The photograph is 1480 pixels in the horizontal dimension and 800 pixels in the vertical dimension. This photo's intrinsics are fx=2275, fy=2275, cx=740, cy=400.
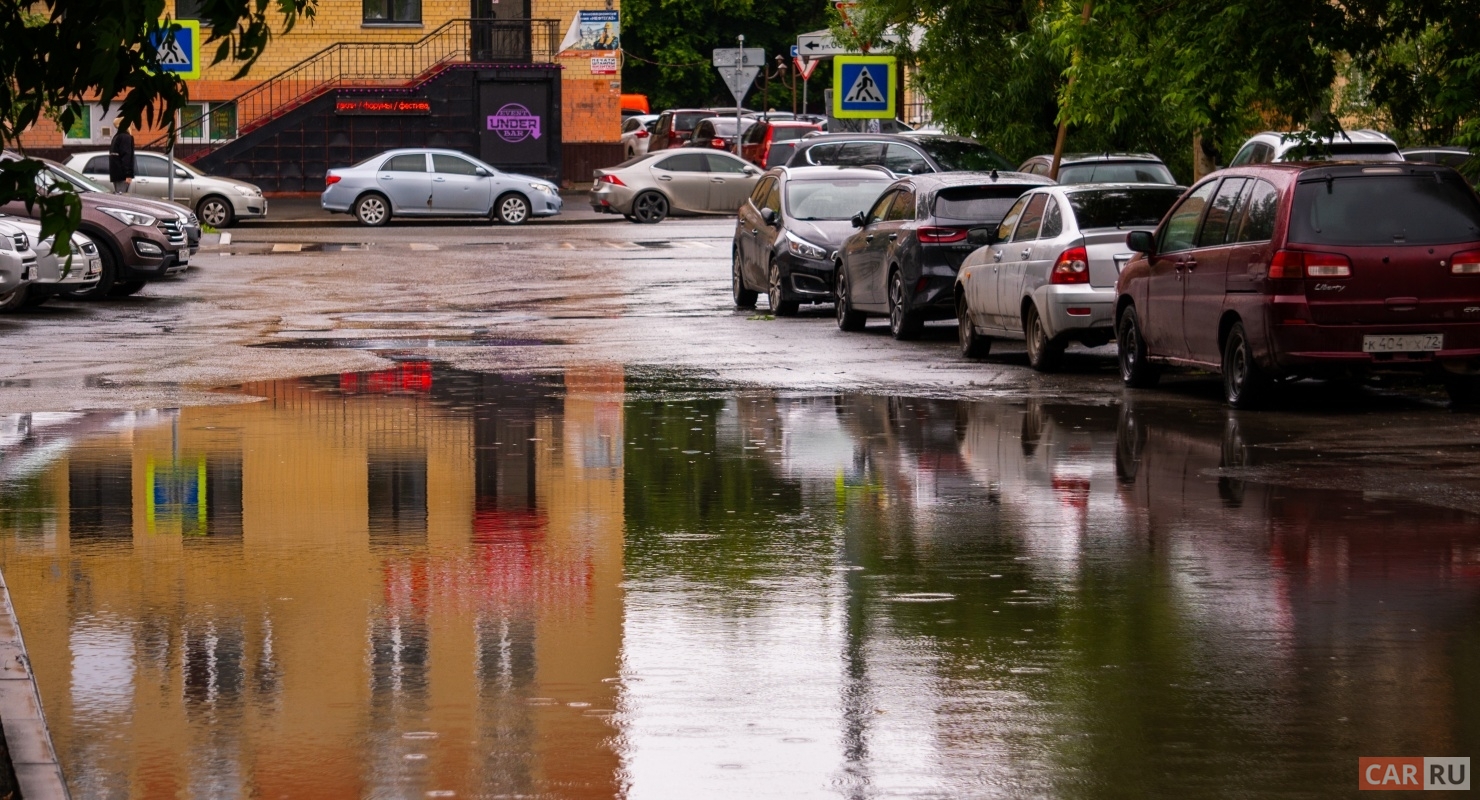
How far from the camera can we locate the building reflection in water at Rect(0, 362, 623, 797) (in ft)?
20.7

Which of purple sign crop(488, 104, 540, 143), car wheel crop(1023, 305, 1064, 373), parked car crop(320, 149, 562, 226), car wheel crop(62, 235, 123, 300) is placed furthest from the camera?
purple sign crop(488, 104, 540, 143)

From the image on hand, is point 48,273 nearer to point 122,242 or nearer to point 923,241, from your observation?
point 122,242

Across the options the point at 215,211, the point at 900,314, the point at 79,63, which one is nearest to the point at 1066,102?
the point at 900,314

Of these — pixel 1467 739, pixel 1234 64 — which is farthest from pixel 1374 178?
pixel 1467 739

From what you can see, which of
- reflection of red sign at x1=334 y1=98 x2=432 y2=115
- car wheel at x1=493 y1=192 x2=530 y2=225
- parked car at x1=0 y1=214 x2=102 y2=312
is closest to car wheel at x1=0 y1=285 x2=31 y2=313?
parked car at x1=0 y1=214 x2=102 y2=312

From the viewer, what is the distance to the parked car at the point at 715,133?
58.4 metres

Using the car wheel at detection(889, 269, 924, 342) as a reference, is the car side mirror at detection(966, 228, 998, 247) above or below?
above

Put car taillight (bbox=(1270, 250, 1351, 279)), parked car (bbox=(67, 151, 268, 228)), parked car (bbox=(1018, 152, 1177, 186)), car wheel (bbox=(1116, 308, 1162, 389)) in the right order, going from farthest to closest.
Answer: parked car (bbox=(67, 151, 268, 228)) < parked car (bbox=(1018, 152, 1177, 186)) < car wheel (bbox=(1116, 308, 1162, 389)) < car taillight (bbox=(1270, 250, 1351, 279))

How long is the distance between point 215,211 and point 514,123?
42.1ft

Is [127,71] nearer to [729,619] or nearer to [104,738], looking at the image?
[104,738]

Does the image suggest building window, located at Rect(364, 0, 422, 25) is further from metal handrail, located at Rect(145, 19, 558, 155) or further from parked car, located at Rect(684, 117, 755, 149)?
parked car, located at Rect(684, 117, 755, 149)

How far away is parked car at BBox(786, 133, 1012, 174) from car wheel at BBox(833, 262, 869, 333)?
878cm

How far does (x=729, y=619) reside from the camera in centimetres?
823

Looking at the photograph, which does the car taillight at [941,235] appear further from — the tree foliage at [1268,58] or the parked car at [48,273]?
the parked car at [48,273]
